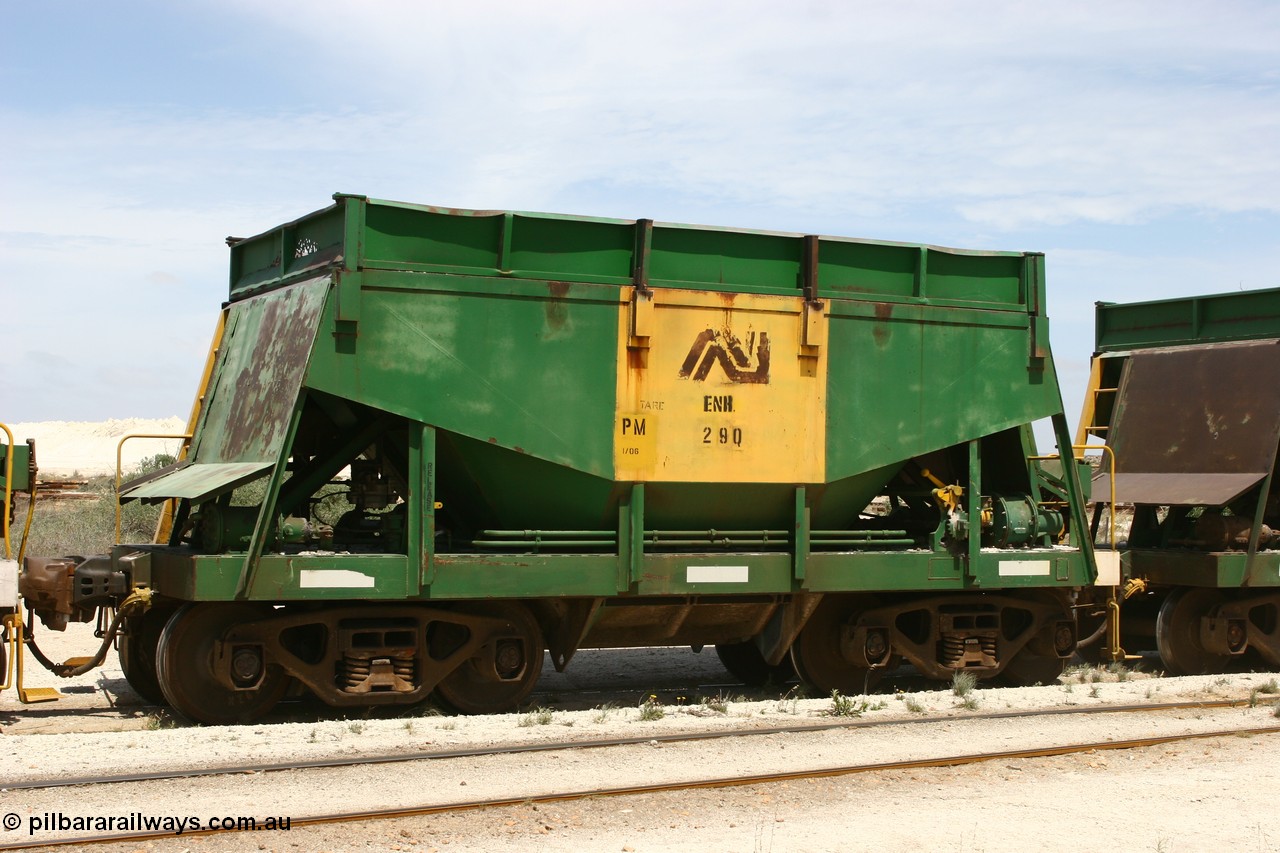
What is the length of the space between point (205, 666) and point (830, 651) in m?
5.15

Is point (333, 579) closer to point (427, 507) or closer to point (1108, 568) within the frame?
point (427, 507)

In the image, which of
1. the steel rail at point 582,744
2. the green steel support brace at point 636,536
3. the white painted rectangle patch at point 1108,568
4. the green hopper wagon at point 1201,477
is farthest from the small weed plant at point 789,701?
the green hopper wagon at point 1201,477

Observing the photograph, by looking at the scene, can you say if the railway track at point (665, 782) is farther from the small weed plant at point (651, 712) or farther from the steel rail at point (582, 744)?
the small weed plant at point (651, 712)

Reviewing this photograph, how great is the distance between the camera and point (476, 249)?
1012 centimetres

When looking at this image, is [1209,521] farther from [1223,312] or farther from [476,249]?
[476,249]

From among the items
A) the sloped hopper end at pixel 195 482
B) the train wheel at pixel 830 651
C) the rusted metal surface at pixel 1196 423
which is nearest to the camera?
the sloped hopper end at pixel 195 482

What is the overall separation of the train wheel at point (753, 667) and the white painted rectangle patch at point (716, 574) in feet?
6.51

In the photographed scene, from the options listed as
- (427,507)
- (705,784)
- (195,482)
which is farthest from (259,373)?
(705,784)

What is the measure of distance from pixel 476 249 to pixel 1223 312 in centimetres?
883

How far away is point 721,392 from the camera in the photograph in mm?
10805

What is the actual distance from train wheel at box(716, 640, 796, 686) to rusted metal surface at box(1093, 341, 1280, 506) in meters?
4.10

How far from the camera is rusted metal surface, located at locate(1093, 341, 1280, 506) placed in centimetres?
1345

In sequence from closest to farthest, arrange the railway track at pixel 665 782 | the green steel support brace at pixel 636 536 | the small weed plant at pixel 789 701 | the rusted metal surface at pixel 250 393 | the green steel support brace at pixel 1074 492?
the railway track at pixel 665 782 → the rusted metal surface at pixel 250 393 → the green steel support brace at pixel 636 536 → the small weed plant at pixel 789 701 → the green steel support brace at pixel 1074 492

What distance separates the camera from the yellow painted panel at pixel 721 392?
1054 cm
